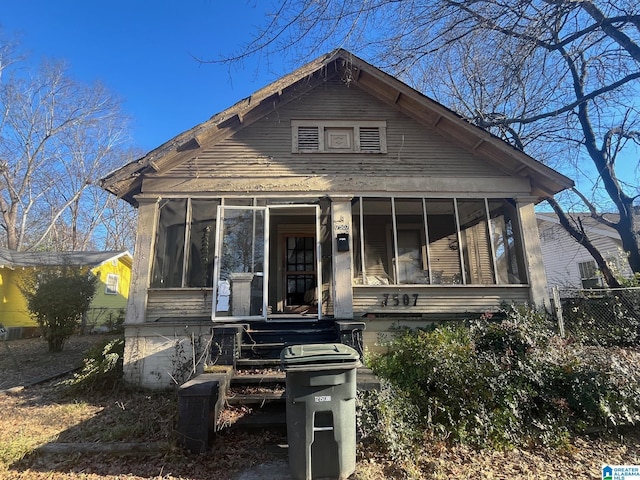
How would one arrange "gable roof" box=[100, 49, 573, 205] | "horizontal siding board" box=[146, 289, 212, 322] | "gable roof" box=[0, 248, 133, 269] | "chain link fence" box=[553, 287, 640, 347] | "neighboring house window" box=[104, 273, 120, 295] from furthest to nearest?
"neighboring house window" box=[104, 273, 120, 295], "gable roof" box=[0, 248, 133, 269], "gable roof" box=[100, 49, 573, 205], "horizontal siding board" box=[146, 289, 212, 322], "chain link fence" box=[553, 287, 640, 347]

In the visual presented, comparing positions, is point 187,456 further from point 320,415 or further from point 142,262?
point 142,262

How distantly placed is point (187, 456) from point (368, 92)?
25.3ft

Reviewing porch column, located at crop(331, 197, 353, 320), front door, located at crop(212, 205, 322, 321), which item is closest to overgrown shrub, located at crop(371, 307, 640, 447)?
porch column, located at crop(331, 197, 353, 320)

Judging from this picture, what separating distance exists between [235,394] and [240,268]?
297 centimetres

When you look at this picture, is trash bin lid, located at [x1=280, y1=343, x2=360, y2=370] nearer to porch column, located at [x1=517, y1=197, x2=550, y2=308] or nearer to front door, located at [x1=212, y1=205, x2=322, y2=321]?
front door, located at [x1=212, y1=205, x2=322, y2=321]

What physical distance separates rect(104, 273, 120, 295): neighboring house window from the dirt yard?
15391 mm

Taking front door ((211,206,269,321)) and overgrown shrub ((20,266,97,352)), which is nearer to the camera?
front door ((211,206,269,321))

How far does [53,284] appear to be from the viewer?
9.91 meters

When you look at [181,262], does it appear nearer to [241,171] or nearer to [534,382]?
[241,171]

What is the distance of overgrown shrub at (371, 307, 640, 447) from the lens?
4.20 metres

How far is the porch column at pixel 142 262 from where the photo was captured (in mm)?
6746

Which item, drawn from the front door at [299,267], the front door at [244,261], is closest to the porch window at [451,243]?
the front door at [244,261]

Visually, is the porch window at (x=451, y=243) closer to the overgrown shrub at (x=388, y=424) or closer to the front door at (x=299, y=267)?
the front door at (x=299, y=267)

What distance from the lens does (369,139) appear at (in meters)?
8.01
